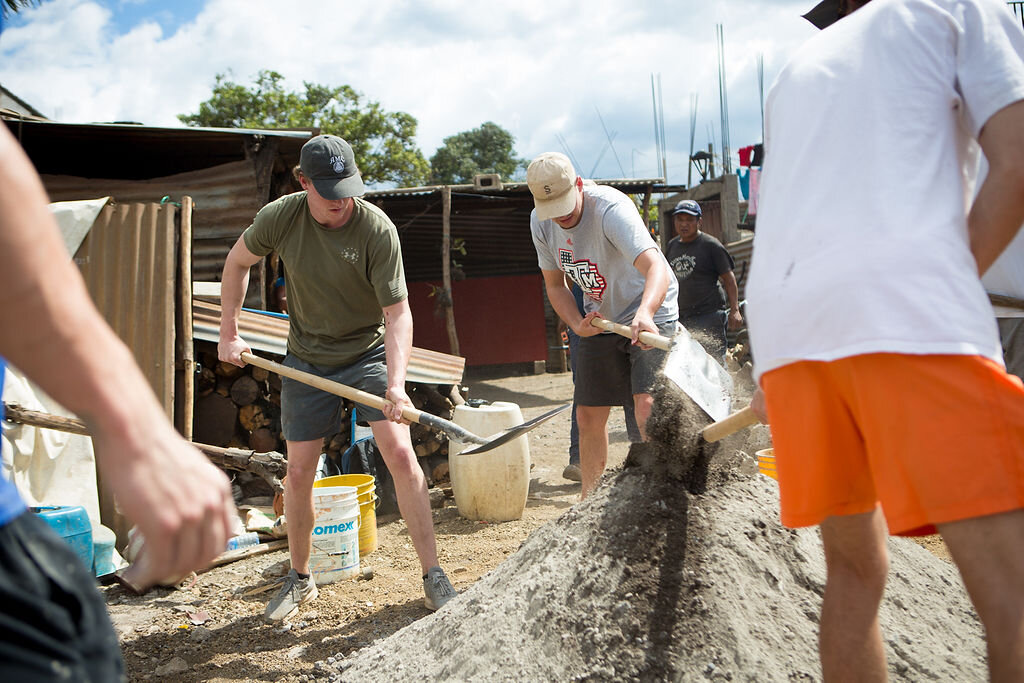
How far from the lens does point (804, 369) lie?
1.53m

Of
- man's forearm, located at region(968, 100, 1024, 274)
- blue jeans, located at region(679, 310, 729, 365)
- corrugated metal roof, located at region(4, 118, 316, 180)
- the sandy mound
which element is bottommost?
the sandy mound

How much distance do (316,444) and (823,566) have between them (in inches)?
88.7

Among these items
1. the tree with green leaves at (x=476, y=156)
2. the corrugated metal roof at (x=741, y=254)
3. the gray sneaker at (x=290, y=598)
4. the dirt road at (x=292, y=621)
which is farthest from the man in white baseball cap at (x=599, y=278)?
the tree with green leaves at (x=476, y=156)

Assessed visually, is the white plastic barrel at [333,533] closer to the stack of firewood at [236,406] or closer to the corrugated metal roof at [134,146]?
the stack of firewood at [236,406]

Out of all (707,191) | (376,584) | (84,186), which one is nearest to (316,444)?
(376,584)

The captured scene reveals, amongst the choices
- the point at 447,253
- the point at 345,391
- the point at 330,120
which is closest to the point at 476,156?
the point at 330,120

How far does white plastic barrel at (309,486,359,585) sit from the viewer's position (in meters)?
3.98

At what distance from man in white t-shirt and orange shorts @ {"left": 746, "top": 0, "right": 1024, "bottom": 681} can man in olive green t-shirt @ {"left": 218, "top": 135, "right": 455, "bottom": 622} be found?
84.6 inches

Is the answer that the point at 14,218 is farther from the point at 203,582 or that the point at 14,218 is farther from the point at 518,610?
the point at 203,582

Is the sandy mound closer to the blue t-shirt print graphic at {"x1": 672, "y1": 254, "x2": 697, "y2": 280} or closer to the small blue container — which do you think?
the small blue container

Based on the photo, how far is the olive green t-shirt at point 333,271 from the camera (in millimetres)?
3541

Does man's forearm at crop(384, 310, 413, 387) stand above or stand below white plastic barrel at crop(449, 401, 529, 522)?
above

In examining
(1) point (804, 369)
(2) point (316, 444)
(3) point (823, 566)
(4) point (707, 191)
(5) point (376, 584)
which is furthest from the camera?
(4) point (707, 191)

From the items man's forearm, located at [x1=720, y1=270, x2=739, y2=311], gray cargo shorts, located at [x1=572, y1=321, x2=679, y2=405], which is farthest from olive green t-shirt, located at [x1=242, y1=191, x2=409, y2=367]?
man's forearm, located at [x1=720, y1=270, x2=739, y2=311]
